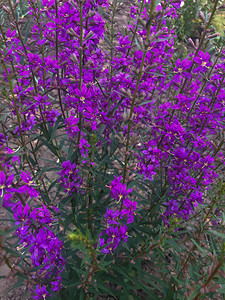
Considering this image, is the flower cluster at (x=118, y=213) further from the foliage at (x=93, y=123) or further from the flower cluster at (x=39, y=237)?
the flower cluster at (x=39, y=237)

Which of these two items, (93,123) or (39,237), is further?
(93,123)

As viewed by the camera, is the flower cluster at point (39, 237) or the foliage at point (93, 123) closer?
the flower cluster at point (39, 237)

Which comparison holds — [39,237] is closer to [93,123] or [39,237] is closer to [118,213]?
[118,213]

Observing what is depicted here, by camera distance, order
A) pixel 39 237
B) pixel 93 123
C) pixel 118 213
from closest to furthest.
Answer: pixel 39 237 < pixel 118 213 < pixel 93 123

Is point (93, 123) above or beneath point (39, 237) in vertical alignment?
above

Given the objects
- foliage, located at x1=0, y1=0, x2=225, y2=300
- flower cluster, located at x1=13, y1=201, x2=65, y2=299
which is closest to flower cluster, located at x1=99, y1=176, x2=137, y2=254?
foliage, located at x1=0, y1=0, x2=225, y2=300

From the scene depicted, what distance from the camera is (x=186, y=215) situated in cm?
279

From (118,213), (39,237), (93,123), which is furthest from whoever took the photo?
(93,123)

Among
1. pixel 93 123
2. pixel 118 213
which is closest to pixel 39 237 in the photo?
pixel 118 213

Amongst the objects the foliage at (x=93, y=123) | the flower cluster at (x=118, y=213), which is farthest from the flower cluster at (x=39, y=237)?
the flower cluster at (x=118, y=213)

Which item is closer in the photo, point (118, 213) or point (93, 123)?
point (118, 213)

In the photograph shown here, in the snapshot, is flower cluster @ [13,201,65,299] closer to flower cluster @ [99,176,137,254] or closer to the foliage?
the foliage

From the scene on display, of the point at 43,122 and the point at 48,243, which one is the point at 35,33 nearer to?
the point at 43,122

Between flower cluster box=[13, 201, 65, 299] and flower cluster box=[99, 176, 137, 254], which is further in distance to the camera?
flower cluster box=[99, 176, 137, 254]
